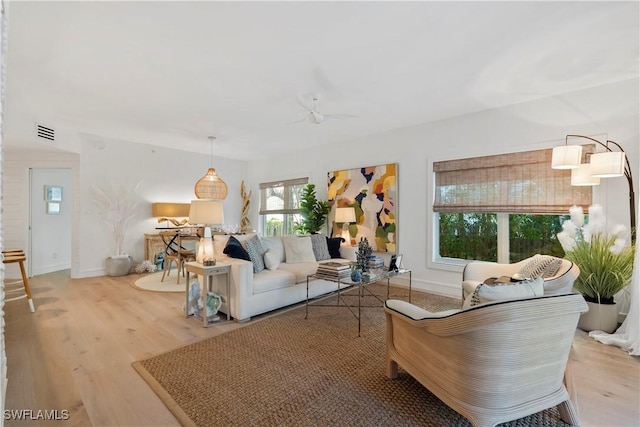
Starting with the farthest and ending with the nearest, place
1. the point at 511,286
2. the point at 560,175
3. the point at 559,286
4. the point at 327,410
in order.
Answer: the point at 560,175
the point at 559,286
the point at 327,410
the point at 511,286

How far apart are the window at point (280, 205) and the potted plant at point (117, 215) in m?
2.81

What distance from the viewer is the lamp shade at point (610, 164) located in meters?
2.77

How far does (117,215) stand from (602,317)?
727 centimetres

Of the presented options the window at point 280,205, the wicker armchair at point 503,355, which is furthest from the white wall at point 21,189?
the wicker armchair at point 503,355

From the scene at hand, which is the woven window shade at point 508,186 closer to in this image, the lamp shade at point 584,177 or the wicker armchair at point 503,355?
the lamp shade at point 584,177

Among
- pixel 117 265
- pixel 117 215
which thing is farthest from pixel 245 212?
pixel 117 265

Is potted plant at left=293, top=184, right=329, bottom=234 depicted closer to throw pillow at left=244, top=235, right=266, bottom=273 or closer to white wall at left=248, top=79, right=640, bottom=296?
white wall at left=248, top=79, right=640, bottom=296

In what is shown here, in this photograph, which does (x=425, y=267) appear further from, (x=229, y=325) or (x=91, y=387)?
(x=91, y=387)

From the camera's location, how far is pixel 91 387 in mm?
2027

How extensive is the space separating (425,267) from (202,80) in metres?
3.89

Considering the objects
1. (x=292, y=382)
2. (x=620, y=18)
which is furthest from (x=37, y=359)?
(x=620, y=18)

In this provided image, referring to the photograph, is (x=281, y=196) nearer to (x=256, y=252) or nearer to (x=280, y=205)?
(x=280, y=205)

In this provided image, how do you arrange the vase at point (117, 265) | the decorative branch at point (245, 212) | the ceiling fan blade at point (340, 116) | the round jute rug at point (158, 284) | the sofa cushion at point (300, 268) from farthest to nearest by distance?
1. the decorative branch at point (245, 212)
2. the vase at point (117, 265)
3. the round jute rug at point (158, 284)
4. the ceiling fan blade at point (340, 116)
5. the sofa cushion at point (300, 268)

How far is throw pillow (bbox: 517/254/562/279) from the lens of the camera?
2.54 meters
